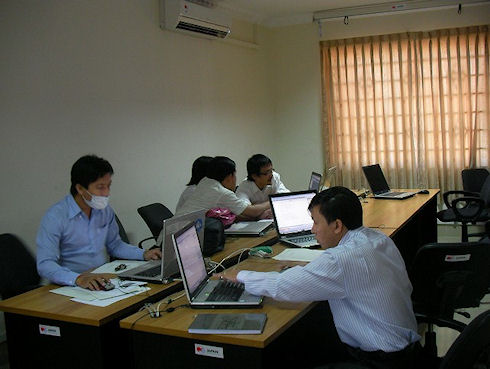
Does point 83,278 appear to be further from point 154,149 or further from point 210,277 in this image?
point 154,149

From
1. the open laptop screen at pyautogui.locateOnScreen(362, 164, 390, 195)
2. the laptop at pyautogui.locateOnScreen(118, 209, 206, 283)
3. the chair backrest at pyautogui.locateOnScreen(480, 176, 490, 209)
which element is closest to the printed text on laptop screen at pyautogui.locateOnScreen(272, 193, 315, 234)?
the laptop at pyautogui.locateOnScreen(118, 209, 206, 283)

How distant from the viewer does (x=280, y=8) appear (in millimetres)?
6422

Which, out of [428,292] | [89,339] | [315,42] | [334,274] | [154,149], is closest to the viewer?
[334,274]

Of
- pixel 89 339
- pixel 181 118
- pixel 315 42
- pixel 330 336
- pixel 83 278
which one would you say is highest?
pixel 315 42

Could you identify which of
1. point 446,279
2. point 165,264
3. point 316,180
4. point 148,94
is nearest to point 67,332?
point 165,264

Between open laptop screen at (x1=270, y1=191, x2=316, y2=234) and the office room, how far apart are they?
66.8 inches

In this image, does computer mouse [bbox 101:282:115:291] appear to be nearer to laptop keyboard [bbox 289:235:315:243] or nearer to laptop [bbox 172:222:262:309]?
laptop [bbox 172:222:262:309]

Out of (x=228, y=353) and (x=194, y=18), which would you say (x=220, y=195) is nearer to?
(x=228, y=353)

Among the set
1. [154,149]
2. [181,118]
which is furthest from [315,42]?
[154,149]

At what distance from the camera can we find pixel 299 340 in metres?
2.47

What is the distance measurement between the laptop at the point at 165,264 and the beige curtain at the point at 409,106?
438cm

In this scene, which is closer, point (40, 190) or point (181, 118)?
point (40, 190)

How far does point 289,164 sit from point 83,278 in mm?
4976

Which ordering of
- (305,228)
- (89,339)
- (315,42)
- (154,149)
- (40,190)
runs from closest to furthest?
(89,339) → (305,228) → (40,190) → (154,149) → (315,42)
